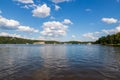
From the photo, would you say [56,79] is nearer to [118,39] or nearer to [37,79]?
[37,79]

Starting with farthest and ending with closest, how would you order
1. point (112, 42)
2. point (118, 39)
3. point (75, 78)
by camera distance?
point (112, 42)
point (118, 39)
point (75, 78)

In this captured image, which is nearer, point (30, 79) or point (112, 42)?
point (30, 79)

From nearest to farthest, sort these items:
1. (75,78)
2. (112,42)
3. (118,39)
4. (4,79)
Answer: (4,79) → (75,78) → (118,39) → (112,42)

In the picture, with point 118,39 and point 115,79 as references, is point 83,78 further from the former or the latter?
point 118,39

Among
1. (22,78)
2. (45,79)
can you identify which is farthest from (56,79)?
(22,78)

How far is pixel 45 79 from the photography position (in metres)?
16.2

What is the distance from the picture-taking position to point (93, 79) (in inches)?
653

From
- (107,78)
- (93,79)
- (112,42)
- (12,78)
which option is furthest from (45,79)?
(112,42)

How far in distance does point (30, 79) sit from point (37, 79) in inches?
32.5

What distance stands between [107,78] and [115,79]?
34.2 inches

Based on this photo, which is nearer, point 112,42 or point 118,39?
point 118,39

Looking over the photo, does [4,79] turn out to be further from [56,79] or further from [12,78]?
[56,79]

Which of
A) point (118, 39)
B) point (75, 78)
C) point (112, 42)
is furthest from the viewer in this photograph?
point (112, 42)

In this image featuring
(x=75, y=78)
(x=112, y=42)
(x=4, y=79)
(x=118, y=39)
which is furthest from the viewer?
(x=112, y=42)
